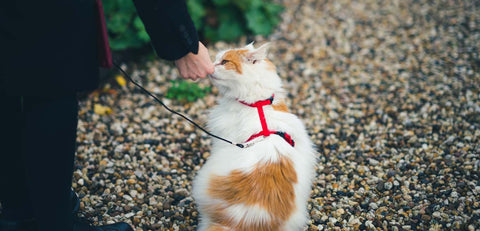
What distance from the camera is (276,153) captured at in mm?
1803

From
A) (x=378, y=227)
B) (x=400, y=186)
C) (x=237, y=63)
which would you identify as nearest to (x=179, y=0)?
(x=237, y=63)

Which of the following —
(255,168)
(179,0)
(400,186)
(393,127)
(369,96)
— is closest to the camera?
(179,0)

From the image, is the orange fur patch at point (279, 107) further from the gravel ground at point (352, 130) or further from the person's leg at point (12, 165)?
the person's leg at point (12, 165)

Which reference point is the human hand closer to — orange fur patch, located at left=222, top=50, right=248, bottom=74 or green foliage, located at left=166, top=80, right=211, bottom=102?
orange fur patch, located at left=222, top=50, right=248, bottom=74

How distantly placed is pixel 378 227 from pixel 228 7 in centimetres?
315

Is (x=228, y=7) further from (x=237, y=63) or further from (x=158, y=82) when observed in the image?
(x=237, y=63)

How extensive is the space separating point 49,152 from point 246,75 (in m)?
1.09

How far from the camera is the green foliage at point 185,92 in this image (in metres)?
3.51

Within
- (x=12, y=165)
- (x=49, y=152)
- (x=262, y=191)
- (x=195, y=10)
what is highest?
(x=195, y=10)

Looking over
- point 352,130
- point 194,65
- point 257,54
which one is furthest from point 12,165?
point 352,130

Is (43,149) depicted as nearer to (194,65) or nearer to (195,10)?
(194,65)

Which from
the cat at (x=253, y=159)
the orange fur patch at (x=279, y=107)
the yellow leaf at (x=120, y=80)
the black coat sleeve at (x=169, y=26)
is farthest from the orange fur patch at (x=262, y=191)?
the yellow leaf at (x=120, y=80)

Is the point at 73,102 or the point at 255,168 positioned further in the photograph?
the point at 255,168

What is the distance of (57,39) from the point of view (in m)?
1.37
